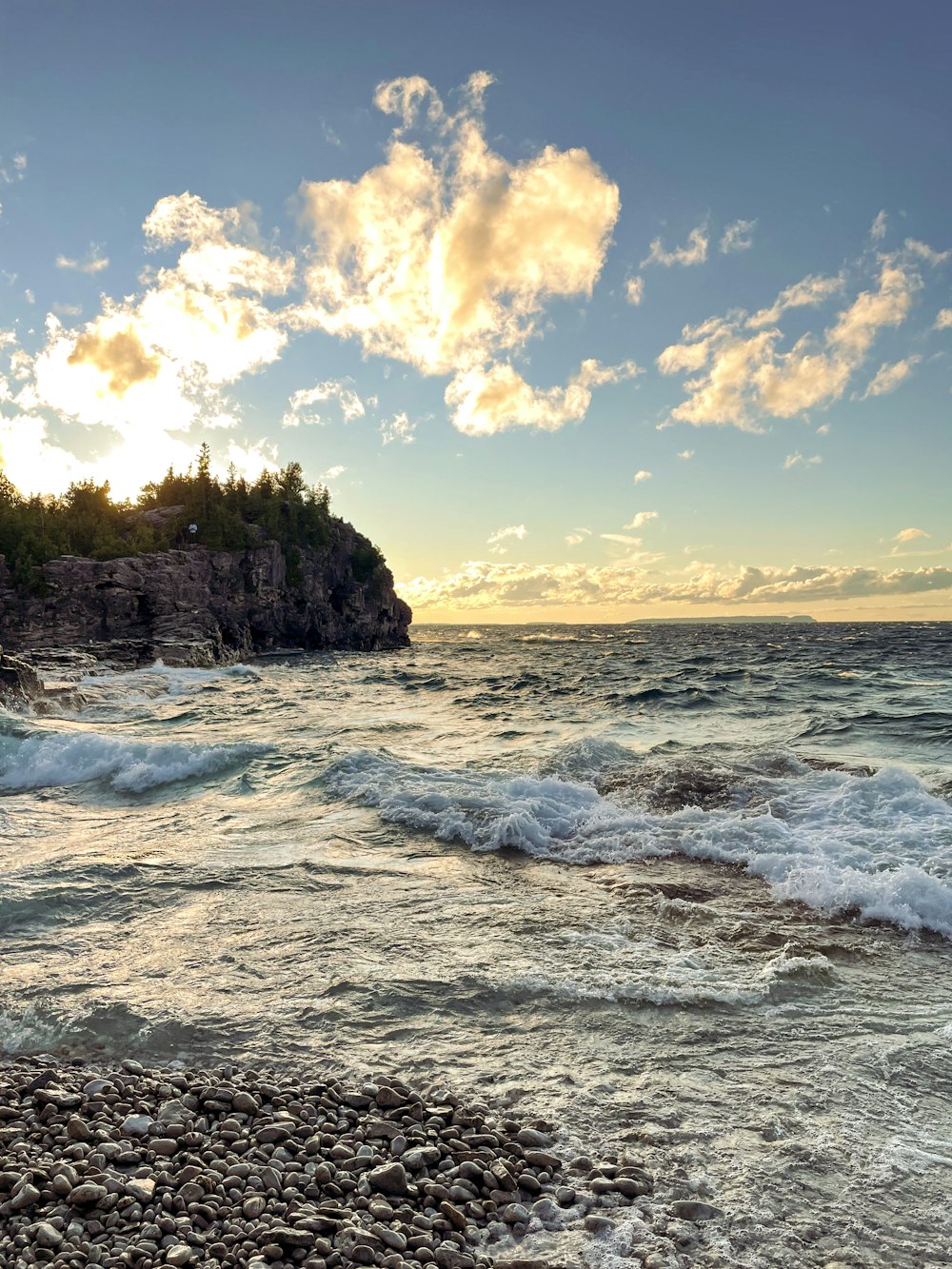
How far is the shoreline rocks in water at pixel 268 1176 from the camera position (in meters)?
3.48

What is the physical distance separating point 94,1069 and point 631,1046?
4106mm

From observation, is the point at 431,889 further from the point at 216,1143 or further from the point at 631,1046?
the point at 216,1143

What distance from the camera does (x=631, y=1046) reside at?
5.43m

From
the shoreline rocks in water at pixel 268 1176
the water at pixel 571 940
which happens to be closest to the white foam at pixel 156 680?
the water at pixel 571 940

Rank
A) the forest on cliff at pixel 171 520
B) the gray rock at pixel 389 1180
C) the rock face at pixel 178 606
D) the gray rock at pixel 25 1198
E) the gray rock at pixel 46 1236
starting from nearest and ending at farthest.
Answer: the gray rock at pixel 46 1236
the gray rock at pixel 25 1198
the gray rock at pixel 389 1180
the rock face at pixel 178 606
the forest on cliff at pixel 171 520

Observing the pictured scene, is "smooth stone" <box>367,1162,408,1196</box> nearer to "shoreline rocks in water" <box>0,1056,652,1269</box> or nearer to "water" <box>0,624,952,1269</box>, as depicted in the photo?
"shoreline rocks in water" <box>0,1056,652,1269</box>

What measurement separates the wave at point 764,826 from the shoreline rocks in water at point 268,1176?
602cm

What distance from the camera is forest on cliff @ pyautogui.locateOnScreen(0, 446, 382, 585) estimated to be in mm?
66688

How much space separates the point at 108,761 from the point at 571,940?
46.4 ft

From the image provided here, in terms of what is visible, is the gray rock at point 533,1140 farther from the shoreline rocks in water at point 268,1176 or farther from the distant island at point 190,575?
the distant island at point 190,575

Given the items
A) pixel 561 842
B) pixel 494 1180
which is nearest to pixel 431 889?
pixel 561 842

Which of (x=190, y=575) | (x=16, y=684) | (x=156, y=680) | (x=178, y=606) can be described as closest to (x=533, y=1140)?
(x=16, y=684)

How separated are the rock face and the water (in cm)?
4036

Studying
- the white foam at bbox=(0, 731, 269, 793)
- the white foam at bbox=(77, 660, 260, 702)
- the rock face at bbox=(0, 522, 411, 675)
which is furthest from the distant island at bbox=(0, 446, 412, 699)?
the white foam at bbox=(0, 731, 269, 793)
